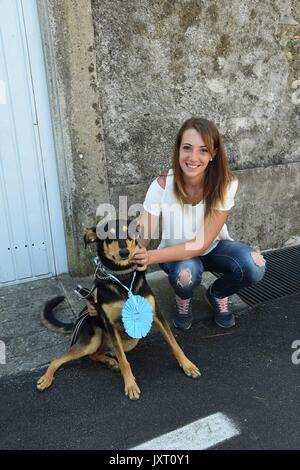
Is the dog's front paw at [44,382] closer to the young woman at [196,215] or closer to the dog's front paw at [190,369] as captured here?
the dog's front paw at [190,369]

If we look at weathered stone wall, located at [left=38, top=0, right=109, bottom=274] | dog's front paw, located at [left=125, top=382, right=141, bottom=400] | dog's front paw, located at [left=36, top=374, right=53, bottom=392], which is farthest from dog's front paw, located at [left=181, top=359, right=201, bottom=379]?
weathered stone wall, located at [left=38, top=0, right=109, bottom=274]

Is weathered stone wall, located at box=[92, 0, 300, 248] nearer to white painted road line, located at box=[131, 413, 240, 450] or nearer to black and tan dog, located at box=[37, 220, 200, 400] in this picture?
black and tan dog, located at box=[37, 220, 200, 400]

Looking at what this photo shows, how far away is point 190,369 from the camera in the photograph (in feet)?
8.79

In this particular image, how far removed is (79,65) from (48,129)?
Answer: 60 cm

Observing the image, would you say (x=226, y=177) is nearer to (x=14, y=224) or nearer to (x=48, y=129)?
(x=48, y=129)

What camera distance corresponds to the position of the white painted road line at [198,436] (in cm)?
214

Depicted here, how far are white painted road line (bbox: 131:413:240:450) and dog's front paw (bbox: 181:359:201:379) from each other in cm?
37

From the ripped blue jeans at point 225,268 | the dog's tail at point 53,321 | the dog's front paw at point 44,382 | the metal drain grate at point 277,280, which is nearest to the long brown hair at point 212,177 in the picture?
the ripped blue jeans at point 225,268

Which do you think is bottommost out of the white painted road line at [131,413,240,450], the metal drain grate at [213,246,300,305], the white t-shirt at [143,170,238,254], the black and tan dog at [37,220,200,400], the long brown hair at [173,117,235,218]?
the white painted road line at [131,413,240,450]

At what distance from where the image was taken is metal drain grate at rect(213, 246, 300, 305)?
12.1ft

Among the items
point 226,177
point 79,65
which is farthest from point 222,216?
point 79,65

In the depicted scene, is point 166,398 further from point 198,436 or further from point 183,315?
point 183,315
